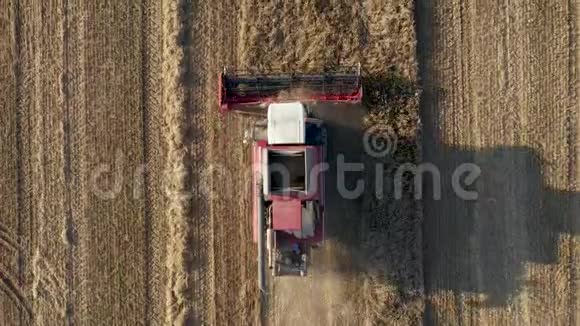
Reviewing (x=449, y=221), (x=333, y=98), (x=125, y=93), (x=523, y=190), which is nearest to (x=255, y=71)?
(x=333, y=98)

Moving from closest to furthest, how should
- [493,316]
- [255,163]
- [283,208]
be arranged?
[283,208] < [255,163] < [493,316]

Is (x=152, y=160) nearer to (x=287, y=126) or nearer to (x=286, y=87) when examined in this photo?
(x=286, y=87)

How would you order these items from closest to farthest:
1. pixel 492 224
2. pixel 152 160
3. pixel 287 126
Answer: pixel 287 126, pixel 492 224, pixel 152 160

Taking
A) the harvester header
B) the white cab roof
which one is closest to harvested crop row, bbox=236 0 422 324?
the harvester header

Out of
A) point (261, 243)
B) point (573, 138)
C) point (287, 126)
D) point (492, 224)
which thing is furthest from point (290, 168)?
point (573, 138)

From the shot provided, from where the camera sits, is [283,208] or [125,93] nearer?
[283,208]

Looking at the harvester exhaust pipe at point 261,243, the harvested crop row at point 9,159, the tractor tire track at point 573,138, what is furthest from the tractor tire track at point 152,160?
the tractor tire track at point 573,138

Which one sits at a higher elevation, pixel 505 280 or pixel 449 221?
pixel 449 221

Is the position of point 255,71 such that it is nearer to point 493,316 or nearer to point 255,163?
point 255,163
